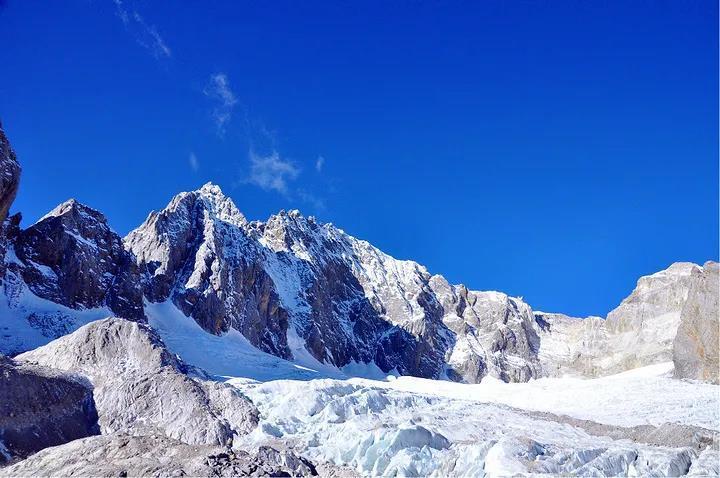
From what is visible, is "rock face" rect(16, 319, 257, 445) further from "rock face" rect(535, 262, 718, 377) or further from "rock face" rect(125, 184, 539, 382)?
"rock face" rect(535, 262, 718, 377)

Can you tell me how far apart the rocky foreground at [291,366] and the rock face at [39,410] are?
0.11 meters

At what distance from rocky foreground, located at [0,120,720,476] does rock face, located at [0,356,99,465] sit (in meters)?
0.11

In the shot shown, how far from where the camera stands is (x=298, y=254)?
15675 cm

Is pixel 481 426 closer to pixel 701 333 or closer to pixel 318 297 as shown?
pixel 701 333

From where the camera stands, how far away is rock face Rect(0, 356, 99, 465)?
31859 millimetres

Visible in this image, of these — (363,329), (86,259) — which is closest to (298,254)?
(363,329)

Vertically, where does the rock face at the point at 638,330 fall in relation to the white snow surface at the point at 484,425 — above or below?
above

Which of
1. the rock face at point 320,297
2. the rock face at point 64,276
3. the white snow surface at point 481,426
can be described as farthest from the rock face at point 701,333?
the rock face at point 320,297

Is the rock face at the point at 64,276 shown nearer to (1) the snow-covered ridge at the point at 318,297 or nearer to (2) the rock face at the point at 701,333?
(1) the snow-covered ridge at the point at 318,297

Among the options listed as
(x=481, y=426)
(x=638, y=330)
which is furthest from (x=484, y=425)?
(x=638, y=330)

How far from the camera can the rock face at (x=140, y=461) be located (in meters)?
16.8

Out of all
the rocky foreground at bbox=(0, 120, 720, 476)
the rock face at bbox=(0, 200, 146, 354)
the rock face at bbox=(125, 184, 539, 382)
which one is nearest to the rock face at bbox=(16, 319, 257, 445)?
the rocky foreground at bbox=(0, 120, 720, 476)

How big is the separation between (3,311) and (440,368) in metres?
108

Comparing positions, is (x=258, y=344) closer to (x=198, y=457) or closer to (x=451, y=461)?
(x=451, y=461)
